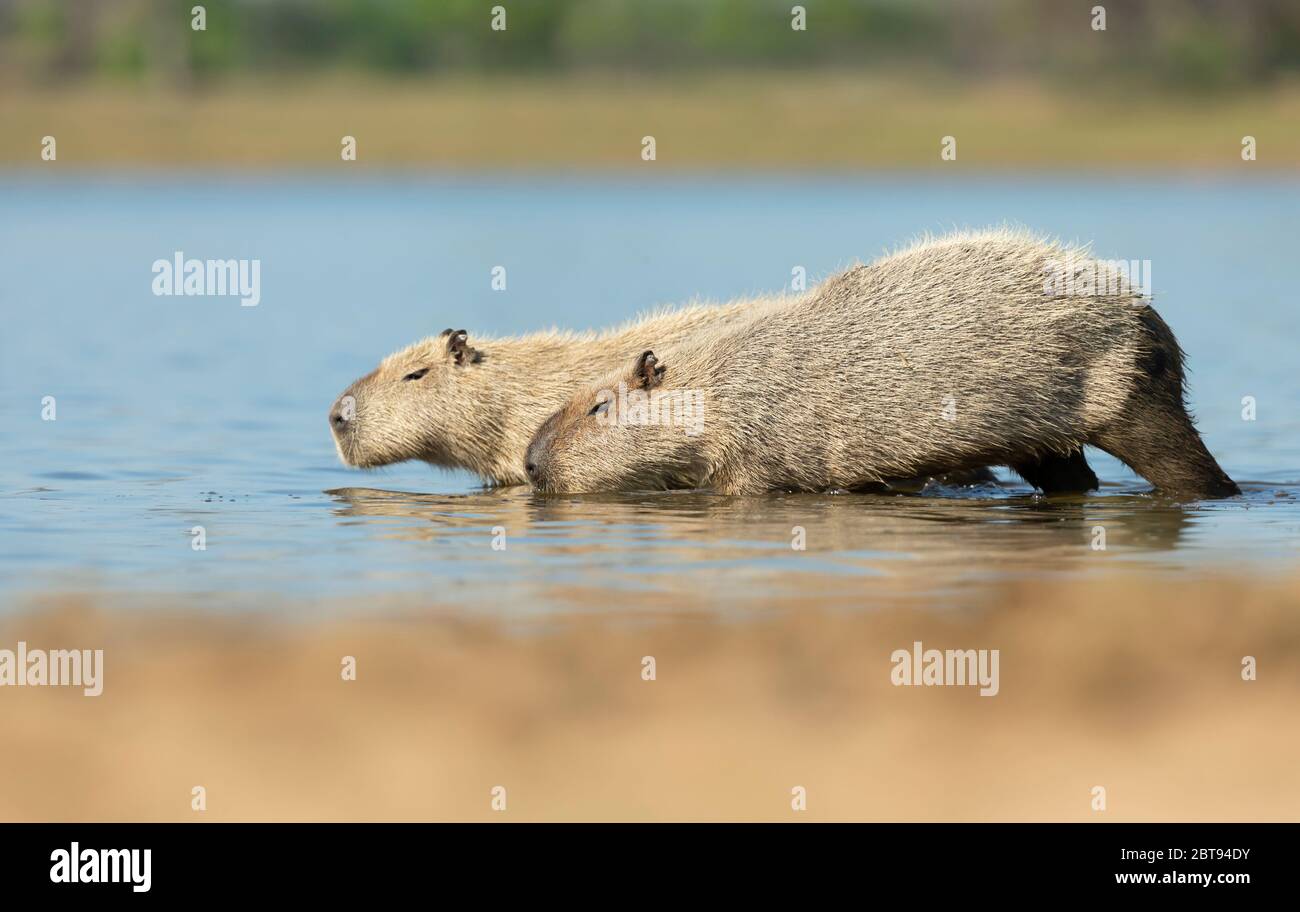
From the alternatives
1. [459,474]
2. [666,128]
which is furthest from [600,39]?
[459,474]

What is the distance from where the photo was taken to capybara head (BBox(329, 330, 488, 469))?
1382cm

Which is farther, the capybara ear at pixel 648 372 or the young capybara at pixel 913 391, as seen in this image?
the capybara ear at pixel 648 372

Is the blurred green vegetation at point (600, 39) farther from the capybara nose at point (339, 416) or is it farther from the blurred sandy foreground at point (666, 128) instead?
the capybara nose at point (339, 416)

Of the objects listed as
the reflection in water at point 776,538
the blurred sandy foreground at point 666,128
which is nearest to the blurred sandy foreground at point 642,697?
the reflection in water at point 776,538

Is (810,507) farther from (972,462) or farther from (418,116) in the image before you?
(418,116)

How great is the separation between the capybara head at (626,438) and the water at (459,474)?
0.19 meters

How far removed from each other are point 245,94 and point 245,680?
69.5m

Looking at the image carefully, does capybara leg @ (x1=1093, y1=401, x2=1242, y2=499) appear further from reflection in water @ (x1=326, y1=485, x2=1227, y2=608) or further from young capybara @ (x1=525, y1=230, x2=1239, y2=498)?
reflection in water @ (x1=326, y1=485, x2=1227, y2=608)

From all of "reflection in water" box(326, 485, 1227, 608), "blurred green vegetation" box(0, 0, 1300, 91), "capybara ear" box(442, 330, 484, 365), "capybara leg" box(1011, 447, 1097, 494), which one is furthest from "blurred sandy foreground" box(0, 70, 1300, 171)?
"reflection in water" box(326, 485, 1227, 608)

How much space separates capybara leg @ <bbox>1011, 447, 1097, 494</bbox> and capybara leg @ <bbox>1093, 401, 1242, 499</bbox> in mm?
678

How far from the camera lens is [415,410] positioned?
45.4ft

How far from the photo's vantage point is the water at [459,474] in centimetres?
1061

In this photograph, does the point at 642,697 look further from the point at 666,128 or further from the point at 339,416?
the point at 666,128

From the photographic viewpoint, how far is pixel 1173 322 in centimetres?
2495
